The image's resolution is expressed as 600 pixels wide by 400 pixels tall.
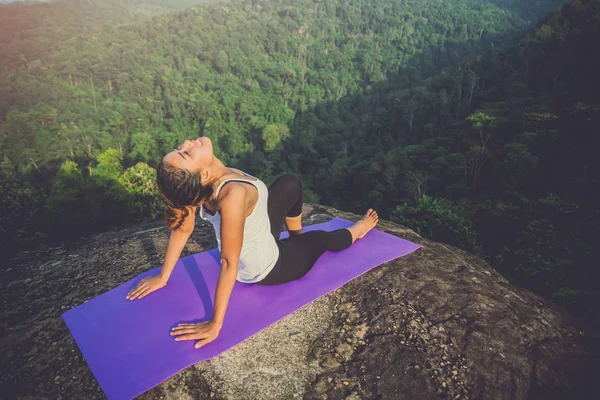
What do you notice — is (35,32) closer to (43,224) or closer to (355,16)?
(355,16)

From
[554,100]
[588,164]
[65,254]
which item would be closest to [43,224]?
[65,254]

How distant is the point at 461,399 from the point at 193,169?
6.85ft

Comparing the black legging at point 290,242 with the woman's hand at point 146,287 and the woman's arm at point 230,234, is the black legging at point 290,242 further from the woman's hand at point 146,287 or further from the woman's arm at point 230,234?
the woman's hand at point 146,287

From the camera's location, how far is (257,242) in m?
2.48

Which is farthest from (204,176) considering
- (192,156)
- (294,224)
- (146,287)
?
(294,224)

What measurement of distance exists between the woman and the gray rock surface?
36 centimetres

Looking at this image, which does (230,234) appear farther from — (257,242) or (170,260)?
(170,260)

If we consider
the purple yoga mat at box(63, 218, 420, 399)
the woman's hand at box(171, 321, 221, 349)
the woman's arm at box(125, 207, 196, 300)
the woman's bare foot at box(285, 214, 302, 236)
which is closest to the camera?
the purple yoga mat at box(63, 218, 420, 399)

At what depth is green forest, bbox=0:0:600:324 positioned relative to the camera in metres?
17.0

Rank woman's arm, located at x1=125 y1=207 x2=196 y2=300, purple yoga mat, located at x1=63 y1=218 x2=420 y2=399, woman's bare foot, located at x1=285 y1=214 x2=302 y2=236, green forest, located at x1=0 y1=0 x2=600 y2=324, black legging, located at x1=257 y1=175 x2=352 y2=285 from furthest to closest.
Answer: green forest, located at x1=0 y1=0 x2=600 y2=324 < woman's bare foot, located at x1=285 y1=214 x2=302 y2=236 < black legging, located at x1=257 y1=175 x2=352 y2=285 < woman's arm, located at x1=125 y1=207 x2=196 y2=300 < purple yoga mat, located at x1=63 y1=218 x2=420 y2=399

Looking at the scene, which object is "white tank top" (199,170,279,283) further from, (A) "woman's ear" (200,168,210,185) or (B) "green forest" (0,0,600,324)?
(B) "green forest" (0,0,600,324)

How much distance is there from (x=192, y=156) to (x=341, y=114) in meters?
74.1

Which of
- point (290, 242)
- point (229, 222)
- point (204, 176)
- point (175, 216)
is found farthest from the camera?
point (290, 242)

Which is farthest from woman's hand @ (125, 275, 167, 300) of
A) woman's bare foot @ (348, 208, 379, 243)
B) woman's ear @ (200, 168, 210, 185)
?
woman's bare foot @ (348, 208, 379, 243)
